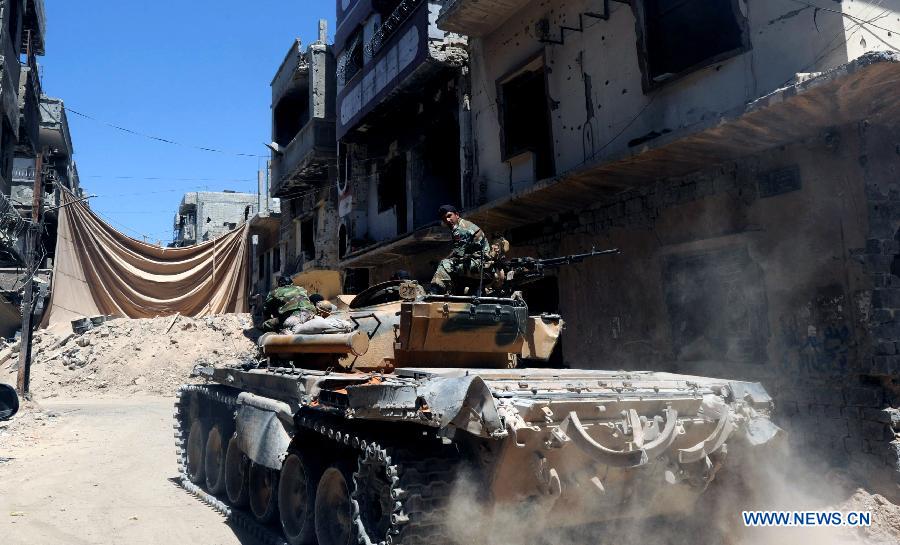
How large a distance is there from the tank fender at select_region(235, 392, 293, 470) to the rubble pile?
45.8 ft

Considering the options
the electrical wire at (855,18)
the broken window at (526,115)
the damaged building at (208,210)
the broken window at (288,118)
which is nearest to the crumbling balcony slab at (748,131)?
the electrical wire at (855,18)

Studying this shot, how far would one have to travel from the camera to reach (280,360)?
648cm

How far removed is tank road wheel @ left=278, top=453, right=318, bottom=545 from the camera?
509 centimetres

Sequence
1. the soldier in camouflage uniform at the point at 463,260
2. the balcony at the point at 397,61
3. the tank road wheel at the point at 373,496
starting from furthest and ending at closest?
the balcony at the point at 397,61
the soldier in camouflage uniform at the point at 463,260
the tank road wheel at the point at 373,496

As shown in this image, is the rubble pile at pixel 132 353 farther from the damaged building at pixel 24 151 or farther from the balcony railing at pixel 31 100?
the balcony railing at pixel 31 100

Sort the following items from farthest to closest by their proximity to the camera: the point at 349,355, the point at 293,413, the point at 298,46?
the point at 298,46
the point at 349,355
the point at 293,413

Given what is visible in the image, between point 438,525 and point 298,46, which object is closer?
point 438,525

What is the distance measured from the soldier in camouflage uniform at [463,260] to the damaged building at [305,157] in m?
13.5

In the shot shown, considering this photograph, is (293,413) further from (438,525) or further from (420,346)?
(438,525)

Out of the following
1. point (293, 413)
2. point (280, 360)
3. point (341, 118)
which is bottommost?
point (293, 413)

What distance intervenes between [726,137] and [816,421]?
2844mm

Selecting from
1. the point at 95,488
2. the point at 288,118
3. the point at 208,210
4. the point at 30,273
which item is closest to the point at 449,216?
the point at 95,488

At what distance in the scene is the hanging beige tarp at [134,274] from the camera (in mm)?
18438

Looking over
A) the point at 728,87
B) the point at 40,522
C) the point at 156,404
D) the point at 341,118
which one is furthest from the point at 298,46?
the point at 40,522
